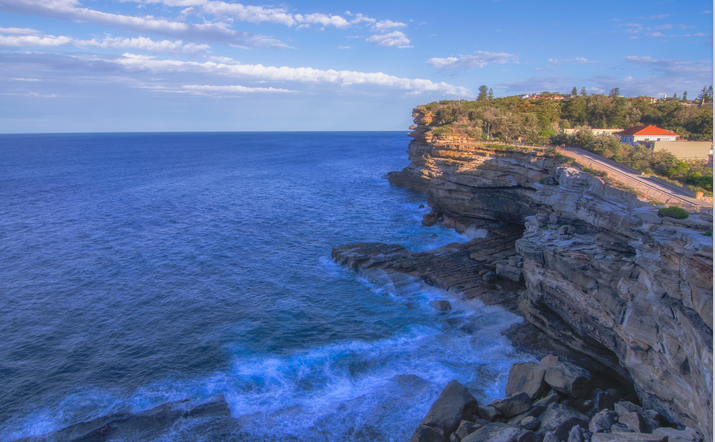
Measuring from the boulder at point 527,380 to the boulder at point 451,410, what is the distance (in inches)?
109

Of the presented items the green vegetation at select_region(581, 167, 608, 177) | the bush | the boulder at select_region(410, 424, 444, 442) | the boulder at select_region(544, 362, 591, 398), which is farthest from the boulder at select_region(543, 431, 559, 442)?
the green vegetation at select_region(581, 167, 608, 177)

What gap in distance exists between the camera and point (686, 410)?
1425 centimetres

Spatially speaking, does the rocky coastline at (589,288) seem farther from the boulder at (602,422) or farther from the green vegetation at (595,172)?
the green vegetation at (595,172)

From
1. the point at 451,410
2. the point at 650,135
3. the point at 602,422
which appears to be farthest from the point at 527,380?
the point at 650,135

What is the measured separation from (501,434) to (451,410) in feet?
9.26

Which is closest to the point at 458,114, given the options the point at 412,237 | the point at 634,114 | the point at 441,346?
the point at 634,114

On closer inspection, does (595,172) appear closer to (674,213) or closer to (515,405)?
(674,213)

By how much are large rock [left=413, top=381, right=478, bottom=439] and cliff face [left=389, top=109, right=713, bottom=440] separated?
760cm

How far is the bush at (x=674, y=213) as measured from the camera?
55.1 ft

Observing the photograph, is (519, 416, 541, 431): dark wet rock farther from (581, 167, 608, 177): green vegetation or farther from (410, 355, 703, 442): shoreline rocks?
(581, 167, 608, 177): green vegetation

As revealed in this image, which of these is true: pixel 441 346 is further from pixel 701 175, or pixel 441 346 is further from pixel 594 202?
pixel 701 175

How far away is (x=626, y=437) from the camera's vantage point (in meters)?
13.0

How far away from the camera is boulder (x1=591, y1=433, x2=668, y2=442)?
497 inches

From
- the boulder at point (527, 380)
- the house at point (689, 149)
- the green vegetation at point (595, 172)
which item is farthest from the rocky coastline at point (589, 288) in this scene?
the house at point (689, 149)
